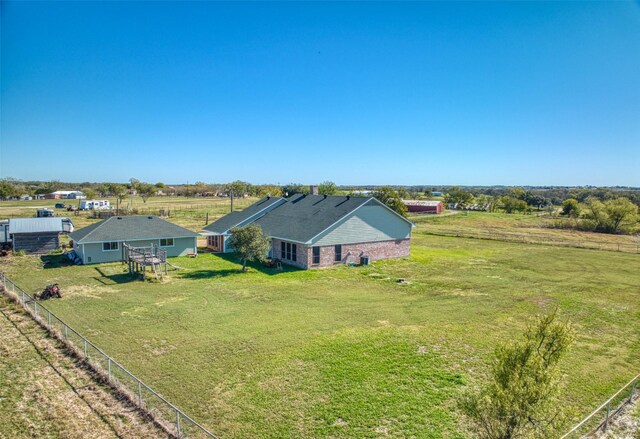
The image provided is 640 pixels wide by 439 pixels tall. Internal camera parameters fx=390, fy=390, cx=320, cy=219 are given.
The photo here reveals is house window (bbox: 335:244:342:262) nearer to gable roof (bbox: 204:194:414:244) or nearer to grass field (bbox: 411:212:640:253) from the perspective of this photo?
gable roof (bbox: 204:194:414:244)

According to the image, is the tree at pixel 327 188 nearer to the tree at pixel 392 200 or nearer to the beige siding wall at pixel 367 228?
the tree at pixel 392 200

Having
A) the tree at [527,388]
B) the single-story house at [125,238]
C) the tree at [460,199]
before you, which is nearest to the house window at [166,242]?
the single-story house at [125,238]

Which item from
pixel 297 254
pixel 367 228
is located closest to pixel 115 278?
pixel 297 254

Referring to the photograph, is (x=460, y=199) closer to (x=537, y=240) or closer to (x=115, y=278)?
(x=537, y=240)

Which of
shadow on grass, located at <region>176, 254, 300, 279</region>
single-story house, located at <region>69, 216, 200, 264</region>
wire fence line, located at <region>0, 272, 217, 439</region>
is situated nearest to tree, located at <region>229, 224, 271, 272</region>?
shadow on grass, located at <region>176, 254, 300, 279</region>

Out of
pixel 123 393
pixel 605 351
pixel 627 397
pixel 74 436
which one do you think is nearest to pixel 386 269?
pixel 605 351

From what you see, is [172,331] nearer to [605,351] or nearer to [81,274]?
[81,274]
